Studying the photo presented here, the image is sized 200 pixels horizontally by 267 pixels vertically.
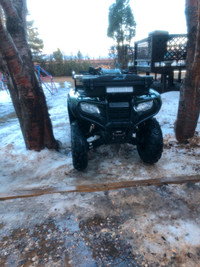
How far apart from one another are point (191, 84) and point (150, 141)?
154cm

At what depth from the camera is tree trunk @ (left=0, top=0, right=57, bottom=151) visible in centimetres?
324

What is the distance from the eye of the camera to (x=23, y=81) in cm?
344


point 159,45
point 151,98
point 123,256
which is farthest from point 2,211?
point 159,45

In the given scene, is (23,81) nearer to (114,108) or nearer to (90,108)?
(90,108)

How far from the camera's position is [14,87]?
141 inches

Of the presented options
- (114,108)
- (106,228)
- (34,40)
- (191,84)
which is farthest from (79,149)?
(34,40)

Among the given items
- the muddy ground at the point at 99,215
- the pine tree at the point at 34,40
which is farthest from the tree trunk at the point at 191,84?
the pine tree at the point at 34,40

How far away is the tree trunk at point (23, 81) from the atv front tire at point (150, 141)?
168cm

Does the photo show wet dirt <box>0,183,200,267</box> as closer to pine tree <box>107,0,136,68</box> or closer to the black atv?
the black atv

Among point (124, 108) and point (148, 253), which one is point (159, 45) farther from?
point (148, 253)

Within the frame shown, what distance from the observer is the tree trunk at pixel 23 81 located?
324 centimetres

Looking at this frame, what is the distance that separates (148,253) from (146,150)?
1.66 m

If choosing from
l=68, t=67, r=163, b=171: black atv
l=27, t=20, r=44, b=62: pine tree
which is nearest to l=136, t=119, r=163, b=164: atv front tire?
l=68, t=67, r=163, b=171: black atv

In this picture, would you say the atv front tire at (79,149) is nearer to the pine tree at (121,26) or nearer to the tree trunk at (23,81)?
the tree trunk at (23,81)
